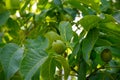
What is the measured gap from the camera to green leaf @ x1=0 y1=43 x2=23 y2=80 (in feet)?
3.16

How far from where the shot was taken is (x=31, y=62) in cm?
93

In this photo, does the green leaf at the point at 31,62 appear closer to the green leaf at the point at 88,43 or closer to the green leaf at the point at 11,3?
the green leaf at the point at 88,43

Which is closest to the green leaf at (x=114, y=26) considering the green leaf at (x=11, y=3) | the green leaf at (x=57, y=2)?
the green leaf at (x=57, y=2)

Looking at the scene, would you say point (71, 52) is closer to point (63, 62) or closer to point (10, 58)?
point (63, 62)

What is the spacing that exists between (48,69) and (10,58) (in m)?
0.13

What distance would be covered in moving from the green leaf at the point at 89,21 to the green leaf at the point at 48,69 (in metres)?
0.15

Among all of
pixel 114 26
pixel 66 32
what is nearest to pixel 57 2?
pixel 66 32

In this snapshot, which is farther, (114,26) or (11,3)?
(11,3)

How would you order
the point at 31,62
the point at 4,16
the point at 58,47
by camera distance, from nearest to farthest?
1. the point at 31,62
2. the point at 58,47
3. the point at 4,16

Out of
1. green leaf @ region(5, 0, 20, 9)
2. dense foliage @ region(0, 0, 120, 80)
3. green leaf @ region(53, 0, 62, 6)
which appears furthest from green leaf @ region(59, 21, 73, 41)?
green leaf @ region(5, 0, 20, 9)

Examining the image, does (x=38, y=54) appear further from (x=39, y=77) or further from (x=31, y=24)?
(x=31, y=24)

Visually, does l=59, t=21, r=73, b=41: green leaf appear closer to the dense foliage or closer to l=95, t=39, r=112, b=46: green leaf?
the dense foliage

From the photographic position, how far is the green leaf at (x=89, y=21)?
0.98 meters

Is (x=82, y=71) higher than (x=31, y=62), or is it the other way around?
(x=31, y=62)
